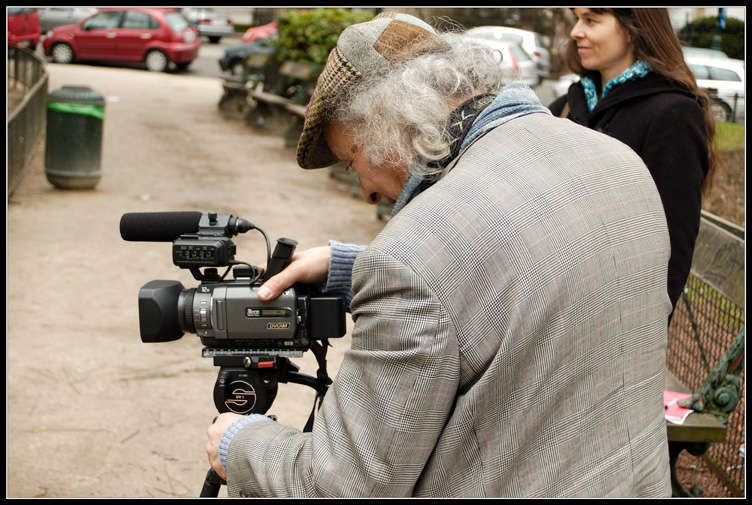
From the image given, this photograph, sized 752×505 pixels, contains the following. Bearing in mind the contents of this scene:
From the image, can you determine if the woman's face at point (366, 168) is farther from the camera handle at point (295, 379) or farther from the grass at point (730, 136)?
the grass at point (730, 136)

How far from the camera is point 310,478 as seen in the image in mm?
1461

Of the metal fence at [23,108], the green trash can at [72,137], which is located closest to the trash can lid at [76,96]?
the green trash can at [72,137]

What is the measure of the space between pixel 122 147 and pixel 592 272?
961cm

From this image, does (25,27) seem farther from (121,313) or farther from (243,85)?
(121,313)

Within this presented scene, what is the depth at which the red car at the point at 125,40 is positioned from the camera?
19125mm

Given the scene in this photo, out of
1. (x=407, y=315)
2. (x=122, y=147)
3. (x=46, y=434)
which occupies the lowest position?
(x=122, y=147)

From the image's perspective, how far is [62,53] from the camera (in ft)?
63.0

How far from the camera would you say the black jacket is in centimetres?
264

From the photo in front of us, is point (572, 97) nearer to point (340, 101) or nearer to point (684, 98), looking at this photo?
point (684, 98)

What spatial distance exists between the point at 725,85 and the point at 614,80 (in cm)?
388

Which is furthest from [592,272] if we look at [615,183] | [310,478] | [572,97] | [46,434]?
[46,434]

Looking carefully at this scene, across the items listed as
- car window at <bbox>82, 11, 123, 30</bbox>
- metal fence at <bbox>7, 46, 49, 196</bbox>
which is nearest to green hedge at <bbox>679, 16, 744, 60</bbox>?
metal fence at <bbox>7, 46, 49, 196</bbox>

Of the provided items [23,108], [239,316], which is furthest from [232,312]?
[23,108]

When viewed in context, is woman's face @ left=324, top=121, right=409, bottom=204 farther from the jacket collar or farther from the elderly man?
the jacket collar
